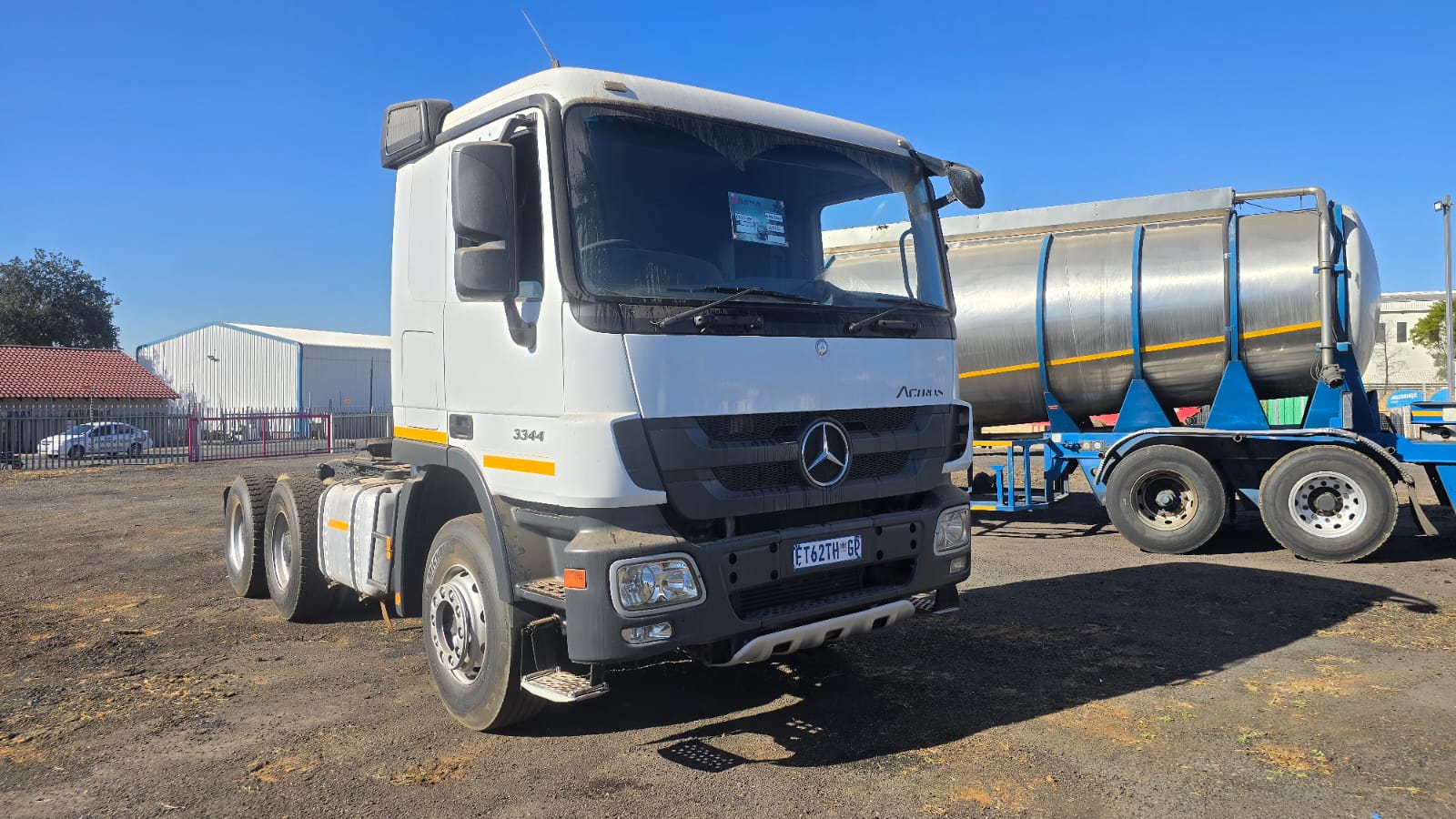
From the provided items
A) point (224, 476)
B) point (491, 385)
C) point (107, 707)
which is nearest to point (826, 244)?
point (491, 385)

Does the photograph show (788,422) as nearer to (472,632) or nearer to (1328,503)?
(472,632)

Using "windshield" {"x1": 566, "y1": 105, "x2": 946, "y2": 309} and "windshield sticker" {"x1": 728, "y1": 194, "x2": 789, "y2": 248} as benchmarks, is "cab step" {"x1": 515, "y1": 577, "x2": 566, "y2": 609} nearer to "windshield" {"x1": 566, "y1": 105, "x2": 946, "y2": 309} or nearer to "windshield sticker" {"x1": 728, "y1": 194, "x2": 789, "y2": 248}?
"windshield" {"x1": 566, "y1": 105, "x2": 946, "y2": 309}

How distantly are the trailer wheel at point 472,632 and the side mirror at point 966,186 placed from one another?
3070 millimetres

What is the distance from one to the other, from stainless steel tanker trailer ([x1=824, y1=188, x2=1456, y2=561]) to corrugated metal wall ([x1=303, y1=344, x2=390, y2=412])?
40994mm

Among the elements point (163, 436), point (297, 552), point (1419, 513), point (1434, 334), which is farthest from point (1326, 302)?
point (1434, 334)

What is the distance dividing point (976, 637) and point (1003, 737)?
193cm

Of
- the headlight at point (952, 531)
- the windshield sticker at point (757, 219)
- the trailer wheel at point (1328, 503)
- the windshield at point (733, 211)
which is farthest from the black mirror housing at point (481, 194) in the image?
the trailer wheel at point (1328, 503)

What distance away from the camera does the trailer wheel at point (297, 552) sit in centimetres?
711

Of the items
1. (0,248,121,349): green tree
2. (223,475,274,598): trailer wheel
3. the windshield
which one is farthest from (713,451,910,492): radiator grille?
(0,248,121,349): green tree

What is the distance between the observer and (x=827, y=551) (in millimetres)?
4465

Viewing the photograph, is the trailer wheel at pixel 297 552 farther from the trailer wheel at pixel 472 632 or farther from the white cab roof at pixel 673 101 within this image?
the white cab roof at pixel 673 101

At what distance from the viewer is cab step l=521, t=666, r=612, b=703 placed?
402 centimetres

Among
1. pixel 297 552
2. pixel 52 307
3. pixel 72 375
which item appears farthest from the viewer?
pixel 52 307

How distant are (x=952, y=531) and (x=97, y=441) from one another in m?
30.8
